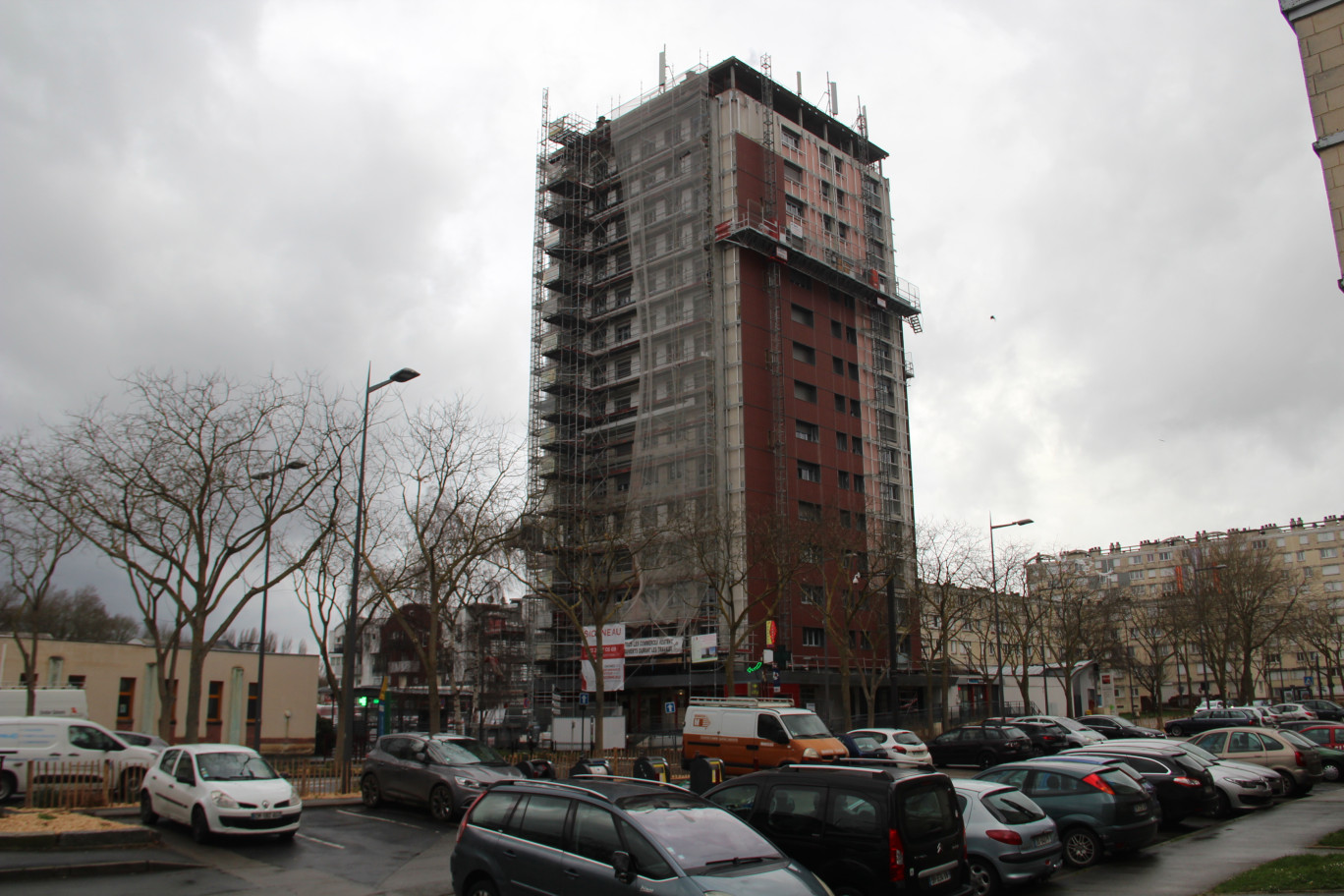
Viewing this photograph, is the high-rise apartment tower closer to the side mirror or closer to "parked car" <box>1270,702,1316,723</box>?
"parked car" <box>1270,702,1316,723</box>

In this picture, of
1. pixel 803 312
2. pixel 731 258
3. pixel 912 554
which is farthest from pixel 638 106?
pixel 912 554

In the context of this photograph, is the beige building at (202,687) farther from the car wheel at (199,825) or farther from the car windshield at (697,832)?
the car windshield at (697,832)

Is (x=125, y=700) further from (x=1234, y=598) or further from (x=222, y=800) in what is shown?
(x=1234, y=598)

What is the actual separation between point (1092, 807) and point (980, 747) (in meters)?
17.4

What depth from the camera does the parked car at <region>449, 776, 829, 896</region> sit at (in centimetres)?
790

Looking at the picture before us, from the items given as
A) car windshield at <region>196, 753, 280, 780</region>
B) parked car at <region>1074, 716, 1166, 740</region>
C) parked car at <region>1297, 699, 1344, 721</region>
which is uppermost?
car windshield at <region>196, 753, 280, 780</region>

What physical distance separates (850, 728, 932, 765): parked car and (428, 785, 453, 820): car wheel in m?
14.7

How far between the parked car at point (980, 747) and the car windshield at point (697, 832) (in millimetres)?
24237

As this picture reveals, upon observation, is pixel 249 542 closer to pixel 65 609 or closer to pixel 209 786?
pixel 209 786

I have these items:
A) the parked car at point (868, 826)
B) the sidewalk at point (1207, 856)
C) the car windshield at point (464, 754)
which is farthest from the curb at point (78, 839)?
Answer: the sidewalk at point (1207, 856)

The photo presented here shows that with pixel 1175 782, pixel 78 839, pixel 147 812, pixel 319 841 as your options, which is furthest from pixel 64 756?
pixel 1175 782

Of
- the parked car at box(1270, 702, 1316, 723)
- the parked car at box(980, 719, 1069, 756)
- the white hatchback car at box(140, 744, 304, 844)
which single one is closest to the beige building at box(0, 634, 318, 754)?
the white hatchback car at box(140, 744, 304, 844)

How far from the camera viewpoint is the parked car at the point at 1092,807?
14.5 meters

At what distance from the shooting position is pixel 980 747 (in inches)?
1225
